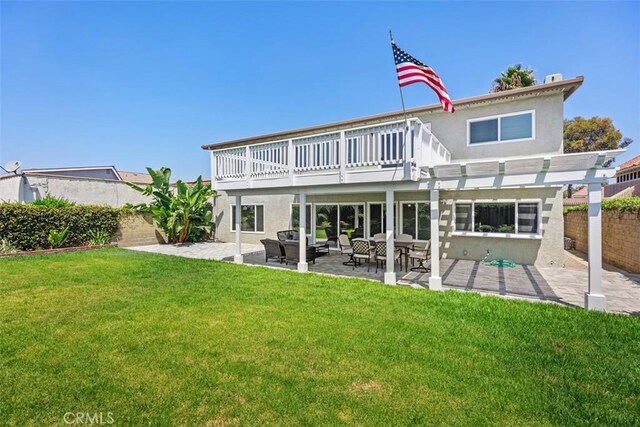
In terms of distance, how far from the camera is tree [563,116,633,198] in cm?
3189

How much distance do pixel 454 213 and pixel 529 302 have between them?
596 centimetres

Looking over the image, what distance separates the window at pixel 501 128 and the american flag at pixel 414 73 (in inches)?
191

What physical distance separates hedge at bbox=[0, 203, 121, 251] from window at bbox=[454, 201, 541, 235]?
1810 centimetres

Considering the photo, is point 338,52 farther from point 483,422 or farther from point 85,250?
point 483,422

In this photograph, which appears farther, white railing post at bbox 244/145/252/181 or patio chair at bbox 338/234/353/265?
patio chair at bbox 338/234/353/265

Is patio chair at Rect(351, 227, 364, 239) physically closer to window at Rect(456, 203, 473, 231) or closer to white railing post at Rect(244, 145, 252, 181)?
window at Rect(456, 203, 473, 231)

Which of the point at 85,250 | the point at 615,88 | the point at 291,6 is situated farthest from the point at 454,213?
the point at 615,88

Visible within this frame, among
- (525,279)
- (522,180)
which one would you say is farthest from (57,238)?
(525,279)

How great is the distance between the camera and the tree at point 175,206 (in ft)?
59.1

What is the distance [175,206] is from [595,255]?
1866 centimetres

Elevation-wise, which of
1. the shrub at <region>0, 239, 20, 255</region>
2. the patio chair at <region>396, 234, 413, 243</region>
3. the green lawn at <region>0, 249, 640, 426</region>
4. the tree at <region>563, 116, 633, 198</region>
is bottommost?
the green lawn at <region>0, 249, 640, 426</region>

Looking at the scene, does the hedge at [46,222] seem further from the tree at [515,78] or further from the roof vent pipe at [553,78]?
the tree at [515,78]

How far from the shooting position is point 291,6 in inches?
549

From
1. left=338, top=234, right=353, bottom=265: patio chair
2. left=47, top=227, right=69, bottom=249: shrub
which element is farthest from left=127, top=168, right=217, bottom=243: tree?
left=338, top=234, right=353, bottom=265: patio chair
